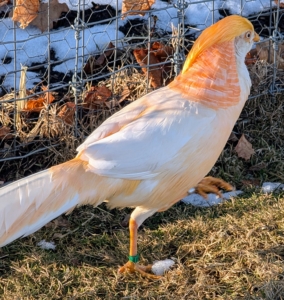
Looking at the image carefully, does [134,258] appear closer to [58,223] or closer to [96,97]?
[58,223]

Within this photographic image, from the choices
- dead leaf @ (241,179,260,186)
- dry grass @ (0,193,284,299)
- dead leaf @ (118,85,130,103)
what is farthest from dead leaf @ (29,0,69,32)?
dead leaf @ (241,179,260,186)

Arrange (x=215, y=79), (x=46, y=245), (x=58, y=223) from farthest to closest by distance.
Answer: (x=58, y=223), (x=46, y=245), (x=215, y=79)

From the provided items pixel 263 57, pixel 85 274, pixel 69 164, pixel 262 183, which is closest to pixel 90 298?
pixel 85 274

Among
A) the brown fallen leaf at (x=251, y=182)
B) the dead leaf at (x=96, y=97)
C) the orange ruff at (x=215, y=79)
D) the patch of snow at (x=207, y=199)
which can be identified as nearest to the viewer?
the orange ruff at (x=215, y=79)

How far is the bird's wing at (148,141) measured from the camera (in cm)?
324

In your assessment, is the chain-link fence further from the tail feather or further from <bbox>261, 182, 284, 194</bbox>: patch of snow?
the tail feather

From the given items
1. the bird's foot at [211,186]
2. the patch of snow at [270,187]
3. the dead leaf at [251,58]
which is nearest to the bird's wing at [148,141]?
the bird's foot at [211,186]

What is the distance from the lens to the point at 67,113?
4434 millimetres

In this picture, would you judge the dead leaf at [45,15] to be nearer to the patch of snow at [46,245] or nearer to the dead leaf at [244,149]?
the dead leaf at [244,149]

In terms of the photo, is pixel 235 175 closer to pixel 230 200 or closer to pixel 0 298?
pixel 230 200

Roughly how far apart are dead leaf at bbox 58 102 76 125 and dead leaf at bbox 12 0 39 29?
0.68m

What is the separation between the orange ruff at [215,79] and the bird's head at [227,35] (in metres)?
0.03

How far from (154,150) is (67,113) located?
1.29 meters

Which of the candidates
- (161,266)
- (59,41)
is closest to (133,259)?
(161,266)
